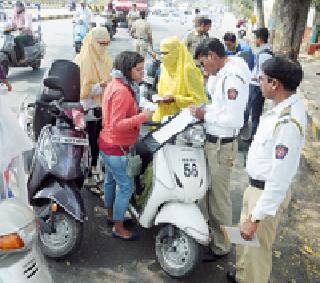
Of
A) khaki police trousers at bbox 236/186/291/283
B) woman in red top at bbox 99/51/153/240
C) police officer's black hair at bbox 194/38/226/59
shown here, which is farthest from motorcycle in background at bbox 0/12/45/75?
khaki police trousers at bbox 236/186/291/283

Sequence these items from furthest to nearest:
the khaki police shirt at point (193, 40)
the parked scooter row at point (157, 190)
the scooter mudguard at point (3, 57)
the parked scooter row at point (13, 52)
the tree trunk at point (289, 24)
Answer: the parked scooter row at point (13, 52) < the scooter mudguard at point (3, 57) < the tree trunk at point (289, 24) < the khaki police shirt at point (193, 40) < the parked scooter row at point (157, 190)

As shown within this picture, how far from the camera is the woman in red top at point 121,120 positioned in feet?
10.9

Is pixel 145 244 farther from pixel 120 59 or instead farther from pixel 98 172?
pixel 120 59

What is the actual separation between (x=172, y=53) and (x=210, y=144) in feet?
3.05

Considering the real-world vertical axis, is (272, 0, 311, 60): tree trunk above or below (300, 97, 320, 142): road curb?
above

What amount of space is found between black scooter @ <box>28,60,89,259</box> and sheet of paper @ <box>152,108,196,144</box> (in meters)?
0.67

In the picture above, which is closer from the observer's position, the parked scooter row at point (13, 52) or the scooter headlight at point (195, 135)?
the scooter headlight at point (195, 135)

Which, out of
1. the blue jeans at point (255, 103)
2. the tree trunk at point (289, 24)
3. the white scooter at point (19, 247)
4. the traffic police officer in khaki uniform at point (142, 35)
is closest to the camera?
the white scooter at point (19, 247)

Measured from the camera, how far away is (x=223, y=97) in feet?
11.0

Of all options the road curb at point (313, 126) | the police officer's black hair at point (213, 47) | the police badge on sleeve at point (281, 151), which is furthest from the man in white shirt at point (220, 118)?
the road curb at point (313, 126)

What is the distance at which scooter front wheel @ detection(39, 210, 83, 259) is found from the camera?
332cm

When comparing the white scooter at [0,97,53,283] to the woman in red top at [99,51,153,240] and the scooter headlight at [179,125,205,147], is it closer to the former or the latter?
the woman in red top at [99,51,153,240]

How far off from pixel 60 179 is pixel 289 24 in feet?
20.1

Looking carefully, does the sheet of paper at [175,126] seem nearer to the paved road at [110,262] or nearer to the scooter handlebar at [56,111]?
the scooter handlebar at [56,111]
